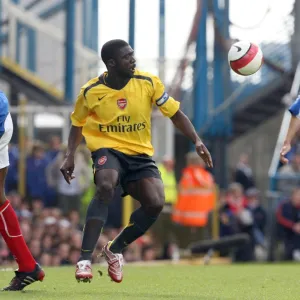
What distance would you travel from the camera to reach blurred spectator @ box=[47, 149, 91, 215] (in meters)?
19.4

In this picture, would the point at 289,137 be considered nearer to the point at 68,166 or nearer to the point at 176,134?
the point at 68,166

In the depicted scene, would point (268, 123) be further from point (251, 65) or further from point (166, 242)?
point (251, 65)

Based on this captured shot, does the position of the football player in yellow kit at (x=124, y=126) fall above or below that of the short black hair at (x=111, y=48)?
below

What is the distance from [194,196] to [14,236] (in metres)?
10.8

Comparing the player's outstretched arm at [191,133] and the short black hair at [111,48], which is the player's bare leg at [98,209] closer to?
the player's outstretched arm at [191,133]

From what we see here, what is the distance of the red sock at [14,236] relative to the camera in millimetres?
9086

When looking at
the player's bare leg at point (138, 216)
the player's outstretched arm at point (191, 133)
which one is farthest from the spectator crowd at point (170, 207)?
the player's outstretched arm at point (191, 133)

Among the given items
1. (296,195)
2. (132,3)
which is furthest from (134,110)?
(132,3)

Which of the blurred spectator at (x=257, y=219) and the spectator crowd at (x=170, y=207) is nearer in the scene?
the spectator crowd at (x=170, y=207)

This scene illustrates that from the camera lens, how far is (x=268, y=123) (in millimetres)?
29094

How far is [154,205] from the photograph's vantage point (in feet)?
31.4

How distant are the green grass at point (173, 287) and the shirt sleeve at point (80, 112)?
142cm

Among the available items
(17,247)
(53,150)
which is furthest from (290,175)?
(17,247)

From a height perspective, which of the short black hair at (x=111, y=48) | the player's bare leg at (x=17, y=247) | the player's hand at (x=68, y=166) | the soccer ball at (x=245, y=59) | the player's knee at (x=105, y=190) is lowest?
the player's bare leg at (x=17, y=247)
